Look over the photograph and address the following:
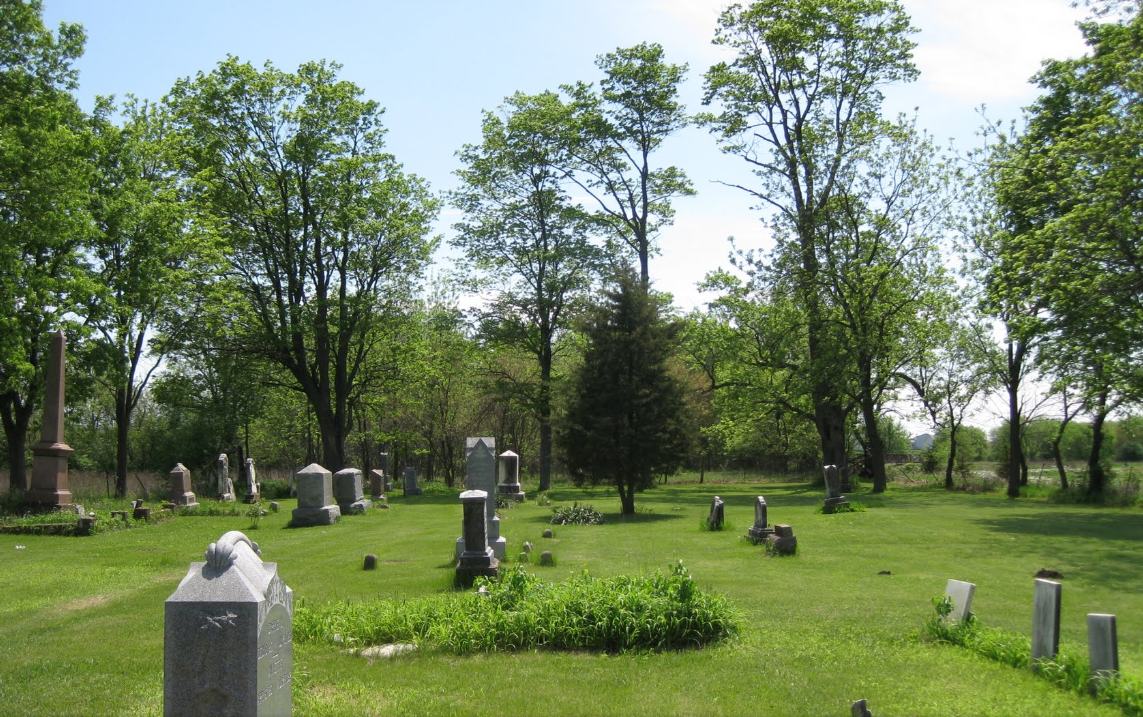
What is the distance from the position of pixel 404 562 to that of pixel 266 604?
10020 millimetres

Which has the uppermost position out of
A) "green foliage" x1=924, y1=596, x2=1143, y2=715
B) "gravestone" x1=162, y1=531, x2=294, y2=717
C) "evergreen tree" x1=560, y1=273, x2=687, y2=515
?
→ "evergreen tree" x1=560, y1=273, x2=687, y2=515

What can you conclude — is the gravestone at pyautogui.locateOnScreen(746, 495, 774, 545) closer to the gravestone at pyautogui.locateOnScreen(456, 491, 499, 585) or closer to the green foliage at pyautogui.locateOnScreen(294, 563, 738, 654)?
the gravestone at pyautogui.locateOnScreen(456, 491, 499, 585)

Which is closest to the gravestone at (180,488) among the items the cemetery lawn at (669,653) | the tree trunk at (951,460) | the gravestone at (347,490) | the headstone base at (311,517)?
the gravestone at (347,490)

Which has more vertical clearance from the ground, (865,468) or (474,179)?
(474,179)

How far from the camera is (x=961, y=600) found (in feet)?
28.5

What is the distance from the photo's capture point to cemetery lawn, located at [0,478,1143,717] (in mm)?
6934

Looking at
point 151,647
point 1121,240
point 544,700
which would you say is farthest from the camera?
point 1121,240

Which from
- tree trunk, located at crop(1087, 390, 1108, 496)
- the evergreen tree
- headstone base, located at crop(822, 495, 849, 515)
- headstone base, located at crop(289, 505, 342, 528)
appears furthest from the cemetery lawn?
tree trunk, located at crop(1087, 390, 1108, 496)

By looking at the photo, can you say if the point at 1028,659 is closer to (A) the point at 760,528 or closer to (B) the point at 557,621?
(B) the point at 557,621

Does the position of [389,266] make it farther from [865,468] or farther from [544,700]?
[544,700]

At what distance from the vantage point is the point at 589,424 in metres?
25.0

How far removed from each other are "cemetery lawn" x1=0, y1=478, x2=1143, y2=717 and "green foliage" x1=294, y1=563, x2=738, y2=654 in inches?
11.6

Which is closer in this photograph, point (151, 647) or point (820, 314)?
point (151, 647)

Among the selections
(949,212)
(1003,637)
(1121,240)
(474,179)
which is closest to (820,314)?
(949,212)
